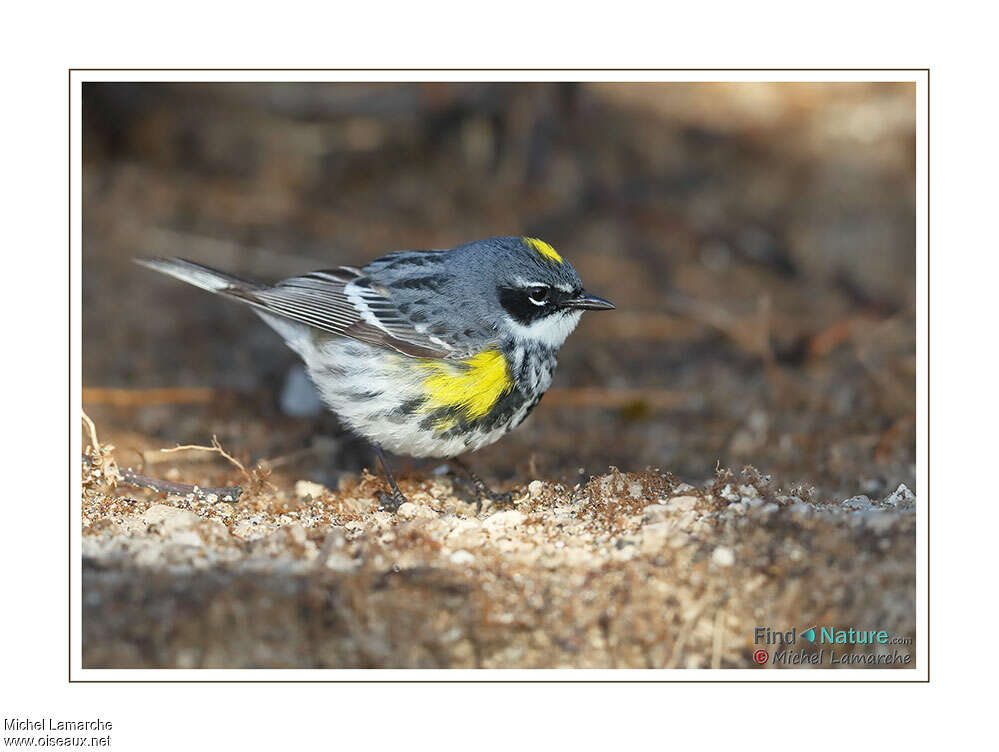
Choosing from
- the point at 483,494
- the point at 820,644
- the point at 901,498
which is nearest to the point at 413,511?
the point at 483,494

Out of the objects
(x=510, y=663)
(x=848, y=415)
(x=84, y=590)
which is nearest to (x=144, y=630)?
(x=84, y=590)


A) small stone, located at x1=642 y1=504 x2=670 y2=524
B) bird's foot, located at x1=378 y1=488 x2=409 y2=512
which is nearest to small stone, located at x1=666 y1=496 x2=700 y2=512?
small stone, located at x1=642 y1=504 x2=670 y2=524

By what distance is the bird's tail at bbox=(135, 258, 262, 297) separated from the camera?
4.68m

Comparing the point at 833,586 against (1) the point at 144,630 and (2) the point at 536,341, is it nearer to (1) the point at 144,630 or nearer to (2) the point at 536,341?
(2) the point at 536,341

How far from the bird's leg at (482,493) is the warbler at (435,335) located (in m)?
0.30

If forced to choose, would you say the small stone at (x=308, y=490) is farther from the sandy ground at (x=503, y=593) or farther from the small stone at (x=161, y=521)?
the sandy ground at (x=503, y=593)

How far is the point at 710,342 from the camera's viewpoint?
6.64 m

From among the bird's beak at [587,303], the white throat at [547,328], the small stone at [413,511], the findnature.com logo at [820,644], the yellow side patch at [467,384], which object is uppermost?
the bird's beak at [587,303]

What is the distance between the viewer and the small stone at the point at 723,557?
345 centimetres

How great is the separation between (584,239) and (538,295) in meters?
3.09

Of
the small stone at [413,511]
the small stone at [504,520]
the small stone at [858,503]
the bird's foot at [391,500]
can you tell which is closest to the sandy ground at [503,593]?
the small stone at [504,520]

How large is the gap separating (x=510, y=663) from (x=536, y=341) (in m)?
1.72

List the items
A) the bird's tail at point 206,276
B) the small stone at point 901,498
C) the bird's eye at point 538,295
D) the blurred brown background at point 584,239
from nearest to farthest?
the small stone at point 901,498, the bird's eye at point 538,295, the bird's tail at point 206,276, the blurred brown background at point 584,239
